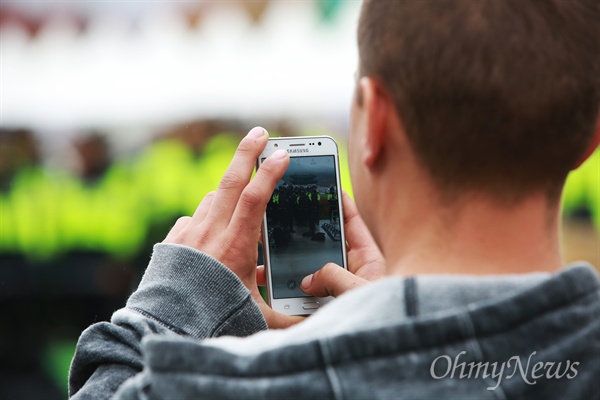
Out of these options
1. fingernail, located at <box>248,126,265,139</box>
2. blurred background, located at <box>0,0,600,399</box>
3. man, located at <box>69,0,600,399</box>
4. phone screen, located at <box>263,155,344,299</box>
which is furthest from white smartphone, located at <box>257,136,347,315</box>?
blurred background, located at <box>0,0,600,399</box>

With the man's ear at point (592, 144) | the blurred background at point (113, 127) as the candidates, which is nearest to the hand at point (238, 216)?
the man's ear at point (592, 144)

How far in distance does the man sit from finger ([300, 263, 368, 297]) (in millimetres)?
358

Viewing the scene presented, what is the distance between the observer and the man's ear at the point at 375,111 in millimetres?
914

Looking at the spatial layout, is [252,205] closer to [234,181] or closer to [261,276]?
[234,181]

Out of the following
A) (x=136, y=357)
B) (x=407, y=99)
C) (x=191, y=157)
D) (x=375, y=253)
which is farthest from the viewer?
(x=191, y=157)

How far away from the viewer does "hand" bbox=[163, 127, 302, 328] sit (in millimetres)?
1222

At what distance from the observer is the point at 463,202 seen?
0.89 meters

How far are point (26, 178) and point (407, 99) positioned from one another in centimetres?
370

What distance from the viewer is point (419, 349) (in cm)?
79

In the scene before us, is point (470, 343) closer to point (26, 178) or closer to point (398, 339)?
point (398, 339)

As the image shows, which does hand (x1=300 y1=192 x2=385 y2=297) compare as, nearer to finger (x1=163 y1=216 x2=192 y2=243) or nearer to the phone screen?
the phone screen

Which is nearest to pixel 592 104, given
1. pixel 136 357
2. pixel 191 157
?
pixel 136 357

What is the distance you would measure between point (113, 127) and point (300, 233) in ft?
9.34

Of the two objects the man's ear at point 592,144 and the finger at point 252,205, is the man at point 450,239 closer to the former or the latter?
the man's ear at point 592,144
